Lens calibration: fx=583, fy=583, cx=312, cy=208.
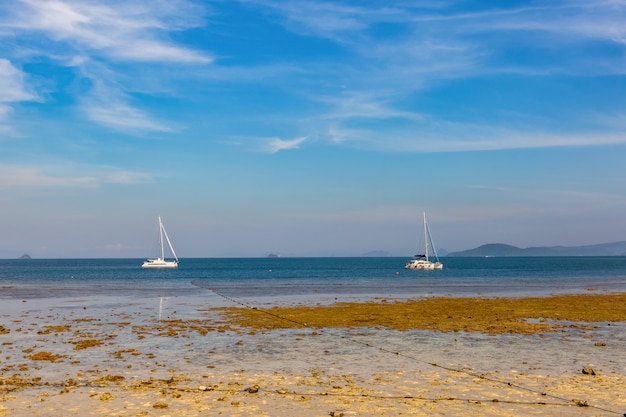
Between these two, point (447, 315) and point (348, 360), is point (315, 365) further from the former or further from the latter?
point (447, 315)

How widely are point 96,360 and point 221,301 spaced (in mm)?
33624

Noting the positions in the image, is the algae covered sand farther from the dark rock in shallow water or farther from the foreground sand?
the dark rock in shallow water

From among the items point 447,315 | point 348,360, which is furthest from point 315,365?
point 447,315

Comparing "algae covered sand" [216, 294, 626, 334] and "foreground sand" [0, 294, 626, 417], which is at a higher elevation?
"foreground sand" [0, 294, 626, 417]

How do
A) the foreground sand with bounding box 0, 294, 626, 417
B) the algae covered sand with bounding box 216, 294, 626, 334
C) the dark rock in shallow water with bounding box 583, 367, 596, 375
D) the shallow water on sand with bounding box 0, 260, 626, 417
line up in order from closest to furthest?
the foreground sand with bounding box 0, 294, 626, 417 < the shallow water on sand with bounding box 0, 260, 626, 417 < the dark rock in shallow water with bounding box 583, 367, 596, 375 < the algae covered sand with bounding box 216, 294, 626, 334

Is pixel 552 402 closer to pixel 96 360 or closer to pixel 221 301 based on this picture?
pixel 96 360

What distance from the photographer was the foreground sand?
51.9 feet

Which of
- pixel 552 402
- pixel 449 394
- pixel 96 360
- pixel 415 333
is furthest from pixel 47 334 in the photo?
pixel 552 402

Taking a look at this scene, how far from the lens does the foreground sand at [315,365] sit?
15.8 metres

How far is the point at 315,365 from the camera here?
21656mm

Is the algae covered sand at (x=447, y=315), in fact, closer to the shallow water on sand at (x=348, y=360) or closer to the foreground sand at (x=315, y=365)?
the foreground sand at (x=315, y=365)

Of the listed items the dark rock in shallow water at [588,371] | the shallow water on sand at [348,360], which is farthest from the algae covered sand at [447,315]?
the dark rock in shallow water at [588,371]

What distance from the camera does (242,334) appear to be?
101 ft

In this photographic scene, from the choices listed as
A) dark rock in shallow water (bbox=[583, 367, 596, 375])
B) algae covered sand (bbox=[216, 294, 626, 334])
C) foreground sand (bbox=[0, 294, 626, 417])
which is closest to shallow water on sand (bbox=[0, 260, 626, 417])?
foreground sand (bbox=[0, 294, 626, 417])
